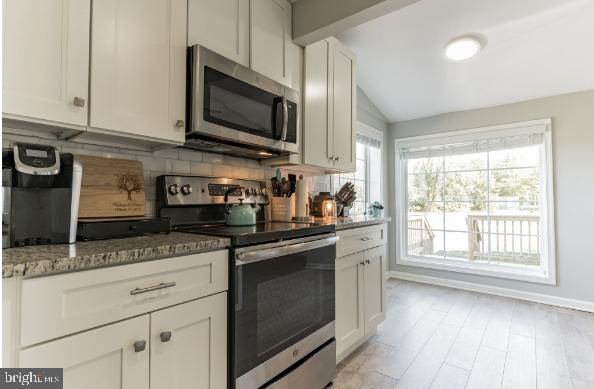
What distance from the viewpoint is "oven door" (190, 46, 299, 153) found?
1.46 metres

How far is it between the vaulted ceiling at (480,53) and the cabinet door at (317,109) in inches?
32.2

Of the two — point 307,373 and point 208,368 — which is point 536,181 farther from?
point 208,368

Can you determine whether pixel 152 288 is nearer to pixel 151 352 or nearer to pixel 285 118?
pixel 151 352

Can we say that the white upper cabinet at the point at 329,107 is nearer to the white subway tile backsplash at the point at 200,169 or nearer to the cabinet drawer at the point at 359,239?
the cabinet drawer at the point at 359,239

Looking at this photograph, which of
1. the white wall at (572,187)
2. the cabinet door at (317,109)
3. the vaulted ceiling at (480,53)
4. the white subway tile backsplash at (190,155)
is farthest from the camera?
the white wall at (572,187)

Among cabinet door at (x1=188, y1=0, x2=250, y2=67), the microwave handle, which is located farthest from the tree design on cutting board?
the microwave handle

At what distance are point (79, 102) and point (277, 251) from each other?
1.00 metres

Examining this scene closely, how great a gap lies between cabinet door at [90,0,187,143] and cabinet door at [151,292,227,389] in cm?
77

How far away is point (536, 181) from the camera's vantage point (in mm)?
3547

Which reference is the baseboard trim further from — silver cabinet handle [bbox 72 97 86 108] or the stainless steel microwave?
silver cabinet handle [bbox 72 97 86 108]

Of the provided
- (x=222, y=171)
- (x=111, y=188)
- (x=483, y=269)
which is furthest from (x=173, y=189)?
(x=483, y=269)

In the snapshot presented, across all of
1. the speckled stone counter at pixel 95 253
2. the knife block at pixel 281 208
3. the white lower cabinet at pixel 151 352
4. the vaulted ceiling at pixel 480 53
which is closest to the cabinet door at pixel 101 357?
the white lower cabinet at pixel 151 352

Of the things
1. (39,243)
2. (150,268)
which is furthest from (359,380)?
(39,243)

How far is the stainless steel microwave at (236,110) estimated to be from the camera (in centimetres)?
146
